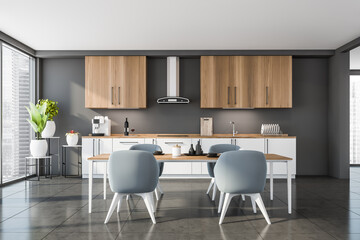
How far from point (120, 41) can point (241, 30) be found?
2372 mm

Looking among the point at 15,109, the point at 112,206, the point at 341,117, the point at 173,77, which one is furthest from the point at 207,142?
the point at 15,109

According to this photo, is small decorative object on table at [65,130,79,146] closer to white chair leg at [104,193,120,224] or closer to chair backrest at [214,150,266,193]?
white chair leg at [104,193,120,224]

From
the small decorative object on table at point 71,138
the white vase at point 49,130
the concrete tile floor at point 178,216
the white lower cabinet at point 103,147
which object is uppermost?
the white vase at point 49,130

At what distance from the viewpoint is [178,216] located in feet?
12.4

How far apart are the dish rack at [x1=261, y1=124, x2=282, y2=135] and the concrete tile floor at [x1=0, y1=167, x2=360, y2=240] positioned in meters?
1.58

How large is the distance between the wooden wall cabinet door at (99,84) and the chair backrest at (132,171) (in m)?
3.52

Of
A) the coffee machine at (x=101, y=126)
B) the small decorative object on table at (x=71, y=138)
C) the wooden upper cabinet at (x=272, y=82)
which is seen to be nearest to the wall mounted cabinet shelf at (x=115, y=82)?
the coffee machine at (x=101, y=126)

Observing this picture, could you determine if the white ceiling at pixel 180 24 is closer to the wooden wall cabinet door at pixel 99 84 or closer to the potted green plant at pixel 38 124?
the wooden wall cabinet door at pixel 99 84

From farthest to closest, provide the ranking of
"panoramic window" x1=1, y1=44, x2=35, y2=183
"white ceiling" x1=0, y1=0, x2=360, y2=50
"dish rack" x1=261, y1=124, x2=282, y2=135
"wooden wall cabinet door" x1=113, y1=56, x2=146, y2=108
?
"dish rack" x1=261, y1=124, x2=282, y2=135 < "wooden wall cabinet door" x1=113, y1=56, x2=146, y2=108 < "panoramic window" x1=1, y1=44, x2=35, y2=183 < "white ceiling" x1=0, y1=0, x2=360, y2=50

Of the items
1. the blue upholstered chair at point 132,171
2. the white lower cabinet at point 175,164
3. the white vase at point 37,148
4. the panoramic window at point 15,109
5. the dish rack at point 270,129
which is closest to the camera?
the blue upholstered chair at point 132,171

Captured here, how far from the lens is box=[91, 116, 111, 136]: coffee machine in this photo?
6.64 m

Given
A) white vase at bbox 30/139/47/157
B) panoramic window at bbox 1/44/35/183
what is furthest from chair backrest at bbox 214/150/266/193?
panoramic window at bbox 1/44/35/183

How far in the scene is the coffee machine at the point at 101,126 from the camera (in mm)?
6637

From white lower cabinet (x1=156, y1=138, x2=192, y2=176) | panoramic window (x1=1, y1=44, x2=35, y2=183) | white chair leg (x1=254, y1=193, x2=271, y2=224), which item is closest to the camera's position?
white chair leg (x1=254, y1=193, x2=271, y2=224)
